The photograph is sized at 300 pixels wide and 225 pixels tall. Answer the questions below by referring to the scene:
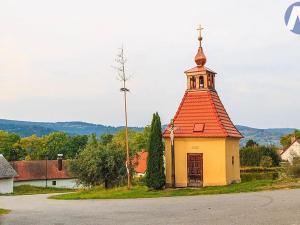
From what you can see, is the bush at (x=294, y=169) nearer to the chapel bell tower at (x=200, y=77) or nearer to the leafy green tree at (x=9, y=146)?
the chapel bell tower at (x=200, y=77)

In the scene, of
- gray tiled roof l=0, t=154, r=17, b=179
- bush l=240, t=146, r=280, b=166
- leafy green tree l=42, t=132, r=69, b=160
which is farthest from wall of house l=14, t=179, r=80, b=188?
leafy green tree l=42, t=132, r=69, b=160

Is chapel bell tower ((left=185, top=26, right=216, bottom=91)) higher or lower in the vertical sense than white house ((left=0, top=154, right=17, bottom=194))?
higher

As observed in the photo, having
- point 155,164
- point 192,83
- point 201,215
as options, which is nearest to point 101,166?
point 155,164

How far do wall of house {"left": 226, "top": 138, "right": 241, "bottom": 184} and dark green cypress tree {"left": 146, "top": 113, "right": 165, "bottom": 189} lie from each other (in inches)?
169

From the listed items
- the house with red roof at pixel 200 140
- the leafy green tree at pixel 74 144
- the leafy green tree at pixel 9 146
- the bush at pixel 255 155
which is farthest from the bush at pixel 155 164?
the leafy green tree at pixel 74 144

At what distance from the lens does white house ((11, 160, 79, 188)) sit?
67.1m

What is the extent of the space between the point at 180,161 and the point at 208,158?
1.94m

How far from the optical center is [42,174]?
226 feet

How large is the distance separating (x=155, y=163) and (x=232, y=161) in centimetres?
549

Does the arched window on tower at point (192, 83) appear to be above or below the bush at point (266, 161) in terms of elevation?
above

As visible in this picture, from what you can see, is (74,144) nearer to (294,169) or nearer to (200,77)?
(200,77)

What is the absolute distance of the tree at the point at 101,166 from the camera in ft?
123

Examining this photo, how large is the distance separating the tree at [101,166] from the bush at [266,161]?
77.0 feet

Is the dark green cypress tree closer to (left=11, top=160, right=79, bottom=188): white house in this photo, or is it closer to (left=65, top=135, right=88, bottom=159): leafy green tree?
(left=11, top=160, right=79, bottom=188): white house
